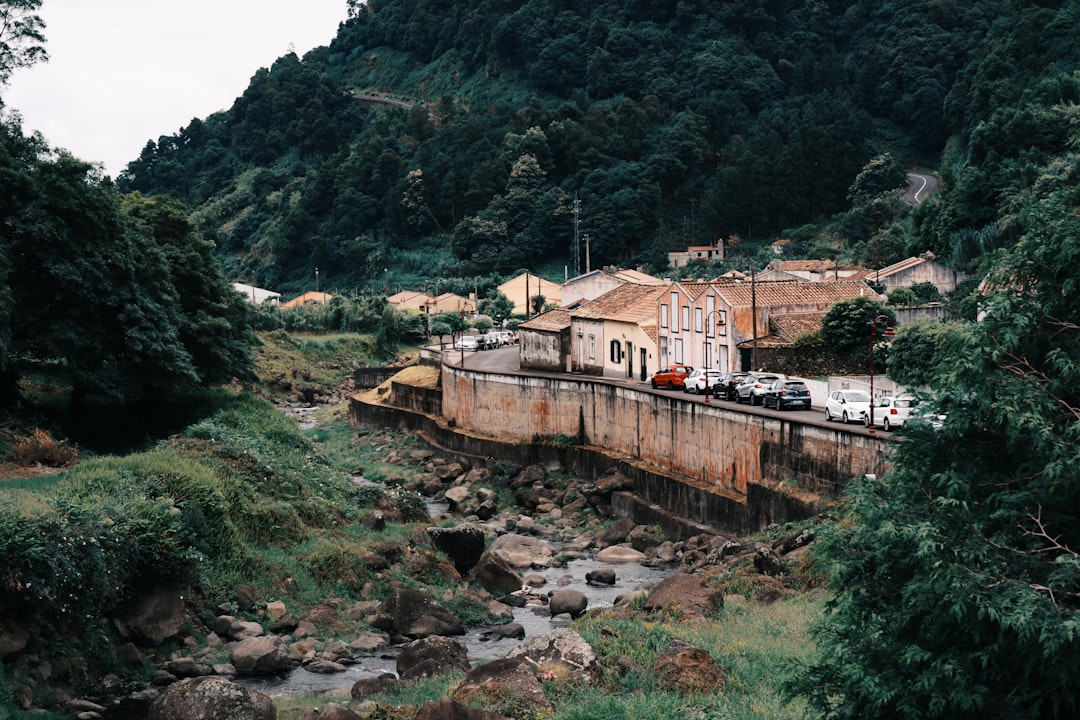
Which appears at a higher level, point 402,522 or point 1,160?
point 1,160

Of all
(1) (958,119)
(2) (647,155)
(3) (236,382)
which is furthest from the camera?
(2) (647,155)

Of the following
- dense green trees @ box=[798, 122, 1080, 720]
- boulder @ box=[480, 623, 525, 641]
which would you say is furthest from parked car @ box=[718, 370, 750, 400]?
dense green trees @ box=[798, 122, 1080, 720]

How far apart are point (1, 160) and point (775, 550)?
90.8 ft

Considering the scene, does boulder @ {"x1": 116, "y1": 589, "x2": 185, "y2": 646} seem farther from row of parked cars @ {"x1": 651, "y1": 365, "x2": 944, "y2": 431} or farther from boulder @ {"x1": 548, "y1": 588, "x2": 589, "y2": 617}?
row of parked cars @ {"x1": 651, "y1": 365, "x2": 944, "y2": 431}

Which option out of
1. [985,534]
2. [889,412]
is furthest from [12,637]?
[889,412]

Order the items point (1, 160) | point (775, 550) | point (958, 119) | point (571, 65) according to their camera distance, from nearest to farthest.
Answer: point (775, 550) < point (1, 160) < point (958, 119) < point (571, 65)

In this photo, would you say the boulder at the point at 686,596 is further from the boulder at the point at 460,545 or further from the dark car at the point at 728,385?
the dark car at the point at 728,385

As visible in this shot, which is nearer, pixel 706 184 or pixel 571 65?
pixel 706 184

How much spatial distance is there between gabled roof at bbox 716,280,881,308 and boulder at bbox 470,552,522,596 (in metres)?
20.8

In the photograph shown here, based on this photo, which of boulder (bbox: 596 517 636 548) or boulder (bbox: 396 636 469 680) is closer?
boulder (bbox: 396 636 469 680)

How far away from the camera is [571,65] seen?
184 m

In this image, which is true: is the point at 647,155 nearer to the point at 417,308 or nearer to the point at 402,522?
the point at 417,308

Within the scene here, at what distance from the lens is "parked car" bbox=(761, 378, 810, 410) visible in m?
41.8

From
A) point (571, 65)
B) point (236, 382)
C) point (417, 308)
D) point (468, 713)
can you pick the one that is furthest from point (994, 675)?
point (571, 65)
